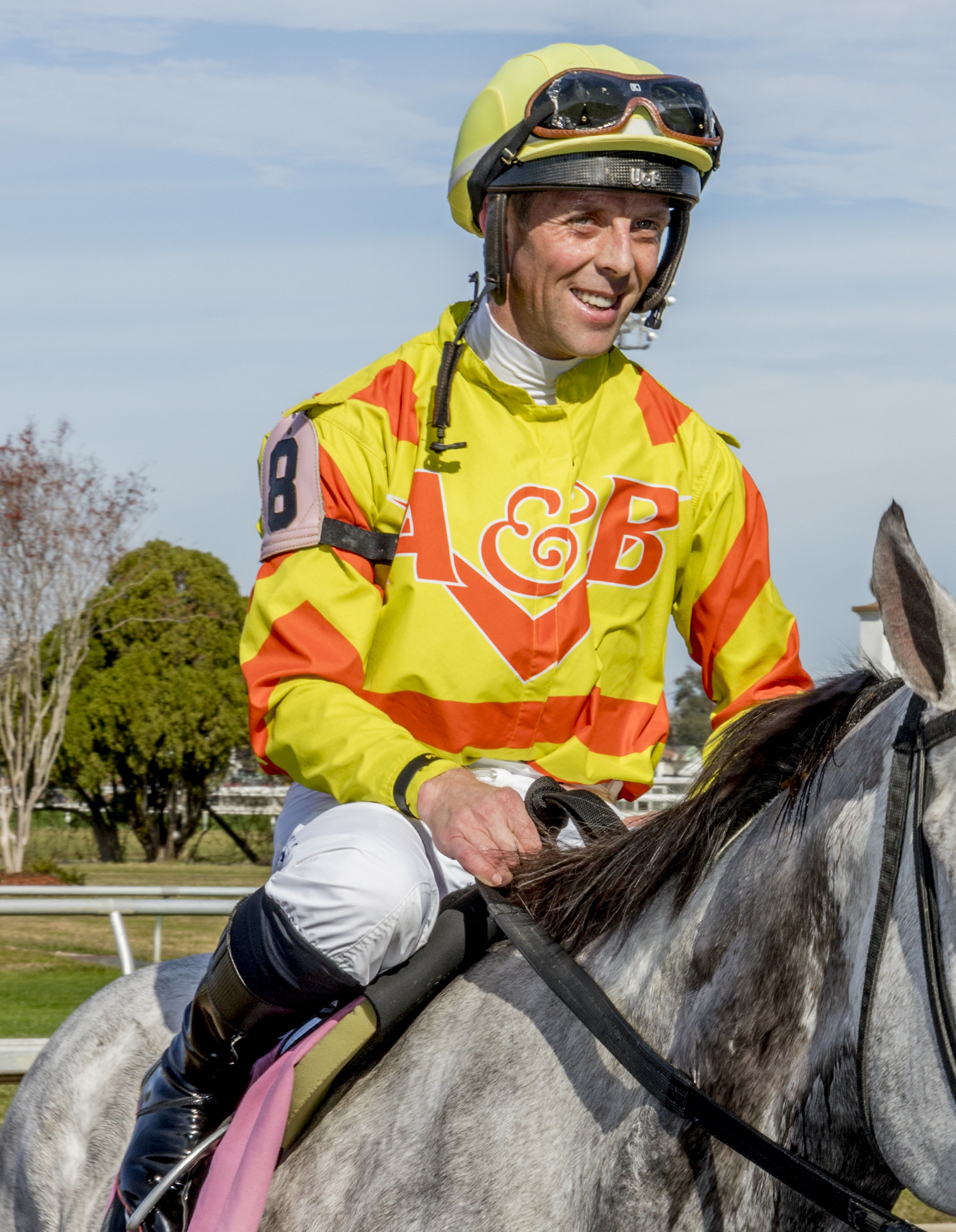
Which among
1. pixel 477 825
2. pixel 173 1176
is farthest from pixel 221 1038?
pixel 477 825

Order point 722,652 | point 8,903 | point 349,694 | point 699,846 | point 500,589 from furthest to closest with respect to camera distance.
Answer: point 8,903 < point 722,652 < point 500,589 < point 349,694 < point 699,846

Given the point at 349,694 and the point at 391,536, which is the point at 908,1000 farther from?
the point at 391,536

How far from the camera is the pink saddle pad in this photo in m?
1.68

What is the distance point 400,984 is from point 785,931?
59 centimetres

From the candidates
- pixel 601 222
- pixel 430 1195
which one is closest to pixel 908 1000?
pixel 430 1195

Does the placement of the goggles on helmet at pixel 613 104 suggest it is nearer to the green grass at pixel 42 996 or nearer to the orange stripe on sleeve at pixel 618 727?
the orange stripe on sleeve at pixel 618 727

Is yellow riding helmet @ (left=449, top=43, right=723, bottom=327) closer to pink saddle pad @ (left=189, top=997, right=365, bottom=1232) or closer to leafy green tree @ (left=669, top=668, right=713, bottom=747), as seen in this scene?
leafy green tree @ (left=669, top=668, right=713, bottom=747)

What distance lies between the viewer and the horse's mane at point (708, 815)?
142cm

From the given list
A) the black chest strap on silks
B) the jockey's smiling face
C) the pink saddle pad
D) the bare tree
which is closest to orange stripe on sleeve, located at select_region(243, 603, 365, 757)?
the black chest strap on silks

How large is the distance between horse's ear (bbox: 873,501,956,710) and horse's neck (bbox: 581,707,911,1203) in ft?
0.41

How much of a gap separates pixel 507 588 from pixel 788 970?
0.89 metres

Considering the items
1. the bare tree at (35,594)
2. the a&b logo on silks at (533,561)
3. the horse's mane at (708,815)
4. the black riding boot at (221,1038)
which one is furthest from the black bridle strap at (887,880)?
the bare tree at (35,594)

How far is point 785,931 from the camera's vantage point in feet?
4.51

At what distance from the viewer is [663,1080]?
56.1 inches
